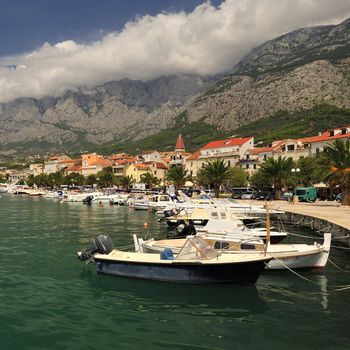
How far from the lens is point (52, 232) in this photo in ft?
136

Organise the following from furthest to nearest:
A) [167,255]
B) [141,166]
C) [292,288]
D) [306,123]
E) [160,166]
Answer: [306,123], [160,166], [141,166], [167,255], [292,288]

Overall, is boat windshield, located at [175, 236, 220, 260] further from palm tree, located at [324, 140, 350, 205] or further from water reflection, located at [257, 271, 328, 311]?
palm tree, located at [324, 140, 350, 205]

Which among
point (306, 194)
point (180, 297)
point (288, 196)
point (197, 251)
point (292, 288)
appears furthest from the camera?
point (306, 194)

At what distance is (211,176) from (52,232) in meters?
48.6

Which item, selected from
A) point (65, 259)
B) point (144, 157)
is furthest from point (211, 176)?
point (144, 157)

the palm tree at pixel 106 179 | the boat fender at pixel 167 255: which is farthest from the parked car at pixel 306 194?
the palm tree at pixel 106 179

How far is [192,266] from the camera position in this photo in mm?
19609

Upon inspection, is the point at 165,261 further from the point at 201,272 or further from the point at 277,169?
the point at 277,169

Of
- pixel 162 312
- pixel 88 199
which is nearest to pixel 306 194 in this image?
pixel 88 199

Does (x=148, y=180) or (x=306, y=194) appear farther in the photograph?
(x=148, y=180)

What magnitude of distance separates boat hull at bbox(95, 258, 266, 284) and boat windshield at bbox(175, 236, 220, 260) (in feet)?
1.78

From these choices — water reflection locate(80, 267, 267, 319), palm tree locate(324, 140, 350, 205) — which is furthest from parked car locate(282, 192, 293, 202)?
water reflection locate(80, 267, 267, 319)

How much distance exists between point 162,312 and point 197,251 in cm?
441

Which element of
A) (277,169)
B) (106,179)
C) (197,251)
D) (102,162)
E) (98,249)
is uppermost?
(102,162)
